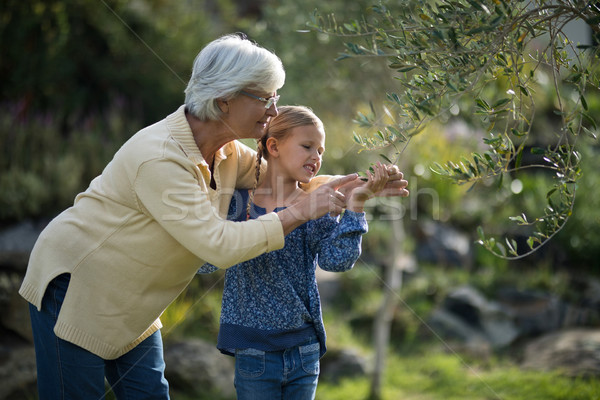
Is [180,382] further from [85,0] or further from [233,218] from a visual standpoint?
[85,0]

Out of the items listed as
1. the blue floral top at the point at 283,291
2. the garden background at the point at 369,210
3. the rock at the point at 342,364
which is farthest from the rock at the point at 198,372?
the blue floral top at the point at 283,291

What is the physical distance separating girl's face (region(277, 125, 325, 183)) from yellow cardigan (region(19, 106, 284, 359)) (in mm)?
340

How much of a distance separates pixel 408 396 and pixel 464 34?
3.60 metres

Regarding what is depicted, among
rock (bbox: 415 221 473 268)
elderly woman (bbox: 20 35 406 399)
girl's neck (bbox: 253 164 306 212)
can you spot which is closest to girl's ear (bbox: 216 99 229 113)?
elderly woman (bbox: 20 35 406 399)

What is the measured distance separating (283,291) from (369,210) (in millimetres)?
4815

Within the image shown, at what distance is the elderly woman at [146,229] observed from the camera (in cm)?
210

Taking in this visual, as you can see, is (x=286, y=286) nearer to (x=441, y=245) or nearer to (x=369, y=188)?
(x=369, y=188)

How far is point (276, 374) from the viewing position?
235cm

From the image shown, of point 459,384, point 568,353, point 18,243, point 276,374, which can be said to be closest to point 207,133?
point 276,374

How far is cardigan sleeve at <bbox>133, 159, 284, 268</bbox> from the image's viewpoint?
206cm

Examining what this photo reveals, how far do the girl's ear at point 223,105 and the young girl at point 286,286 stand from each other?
289 millimetres

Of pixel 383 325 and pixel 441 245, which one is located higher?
pixel 441 245

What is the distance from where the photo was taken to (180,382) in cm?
439

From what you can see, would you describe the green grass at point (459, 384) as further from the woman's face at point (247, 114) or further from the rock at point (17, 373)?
the woman's face at point (247, 114)
